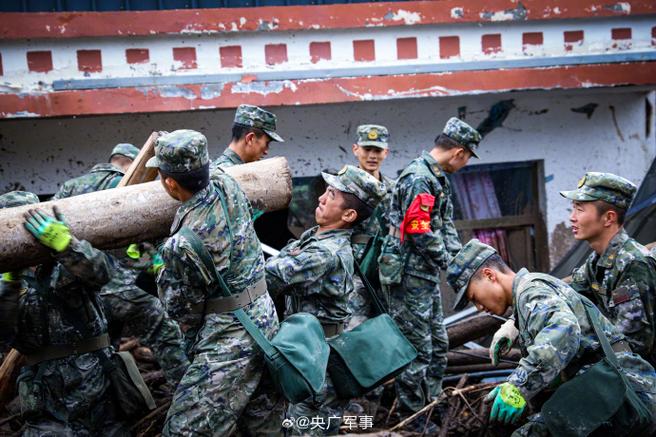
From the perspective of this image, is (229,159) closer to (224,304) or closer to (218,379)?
(224,304)

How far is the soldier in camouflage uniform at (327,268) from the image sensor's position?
4.30 m

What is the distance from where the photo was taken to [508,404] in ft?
10.9

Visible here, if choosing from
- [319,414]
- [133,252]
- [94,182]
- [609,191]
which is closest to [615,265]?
[609,191]

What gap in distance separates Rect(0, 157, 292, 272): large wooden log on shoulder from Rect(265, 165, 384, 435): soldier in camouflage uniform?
2.35 ft

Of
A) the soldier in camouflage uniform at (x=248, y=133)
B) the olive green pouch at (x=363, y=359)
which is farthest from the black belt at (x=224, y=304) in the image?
the soldier in camouflage uniform at (x=248, y=133)

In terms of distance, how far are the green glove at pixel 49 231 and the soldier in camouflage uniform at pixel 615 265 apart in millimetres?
3029

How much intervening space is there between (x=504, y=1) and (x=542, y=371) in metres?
5.39

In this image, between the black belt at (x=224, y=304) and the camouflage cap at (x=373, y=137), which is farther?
the camouflage cap at (x=373, y=137)

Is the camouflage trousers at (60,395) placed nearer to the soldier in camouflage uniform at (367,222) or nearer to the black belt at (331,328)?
the black belt at (331,328)

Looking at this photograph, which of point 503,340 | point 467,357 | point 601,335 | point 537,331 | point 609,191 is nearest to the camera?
point 537,331

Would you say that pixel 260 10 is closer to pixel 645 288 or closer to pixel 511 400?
Answer: pixel 645 288

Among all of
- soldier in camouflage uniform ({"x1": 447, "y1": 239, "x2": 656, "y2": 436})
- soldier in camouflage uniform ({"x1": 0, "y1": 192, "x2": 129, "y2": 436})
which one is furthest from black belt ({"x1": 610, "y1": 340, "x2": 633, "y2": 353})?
soldier in camouflage uniform ({"x1": 0, "y1": 192, "x2": 129, "y2": 436})

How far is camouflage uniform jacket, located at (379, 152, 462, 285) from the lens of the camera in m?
5.69

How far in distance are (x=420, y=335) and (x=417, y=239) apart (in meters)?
0.74
